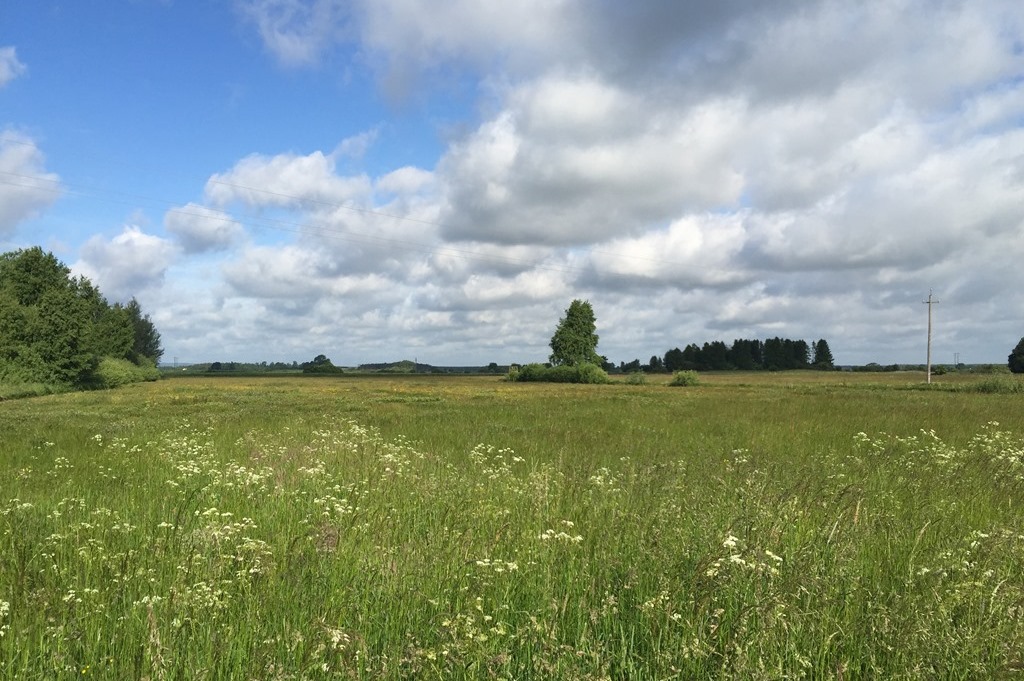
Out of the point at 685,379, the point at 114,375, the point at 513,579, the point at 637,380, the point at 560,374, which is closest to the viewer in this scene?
the point at 513,579

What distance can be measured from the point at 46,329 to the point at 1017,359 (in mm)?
146547

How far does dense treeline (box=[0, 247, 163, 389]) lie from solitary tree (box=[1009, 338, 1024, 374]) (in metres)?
143

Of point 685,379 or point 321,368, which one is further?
point 321,368

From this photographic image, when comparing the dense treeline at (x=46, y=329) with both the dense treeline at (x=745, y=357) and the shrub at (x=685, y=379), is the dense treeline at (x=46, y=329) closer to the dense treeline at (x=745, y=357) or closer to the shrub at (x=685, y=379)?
the shrub at (x=685, y=379)

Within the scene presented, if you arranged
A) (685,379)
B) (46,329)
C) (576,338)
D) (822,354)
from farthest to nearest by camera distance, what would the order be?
(822,354), (576,338), (685,379), (46,329)

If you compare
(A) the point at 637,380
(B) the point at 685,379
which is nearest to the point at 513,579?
(B) the point at 685,379

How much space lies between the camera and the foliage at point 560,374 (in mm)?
82125

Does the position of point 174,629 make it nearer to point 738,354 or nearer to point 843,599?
point 843,599

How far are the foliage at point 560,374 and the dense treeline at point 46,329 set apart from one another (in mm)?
50974

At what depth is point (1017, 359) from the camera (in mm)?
109250

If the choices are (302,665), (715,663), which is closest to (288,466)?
(302,665)

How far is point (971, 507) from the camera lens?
23.5ft

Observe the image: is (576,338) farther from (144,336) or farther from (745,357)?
(144,336)

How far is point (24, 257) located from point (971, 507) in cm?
8435
